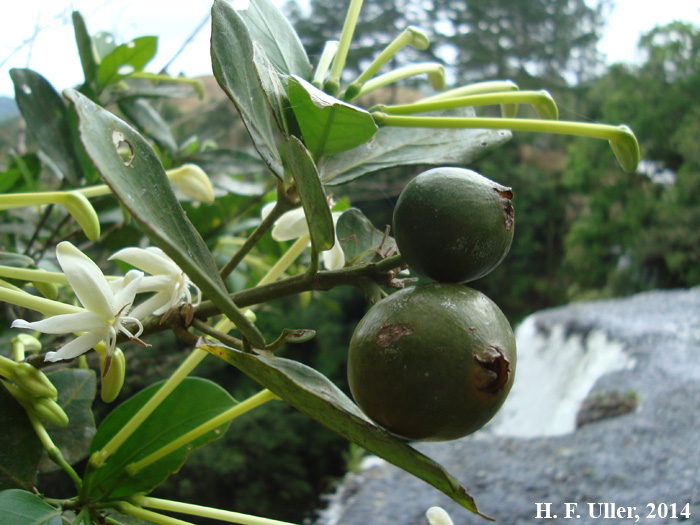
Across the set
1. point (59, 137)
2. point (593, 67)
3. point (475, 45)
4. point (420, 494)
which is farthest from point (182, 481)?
point (593, 67)

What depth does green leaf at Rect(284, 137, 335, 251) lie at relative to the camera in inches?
7.6

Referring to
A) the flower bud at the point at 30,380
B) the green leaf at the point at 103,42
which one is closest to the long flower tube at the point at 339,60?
the flower bud at the point at 30,380

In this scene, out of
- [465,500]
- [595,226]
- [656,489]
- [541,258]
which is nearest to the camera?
[465,500]

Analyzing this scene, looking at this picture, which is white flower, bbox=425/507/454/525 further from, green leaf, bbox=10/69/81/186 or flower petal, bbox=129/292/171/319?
green leaf, bbox=10/69/81/186

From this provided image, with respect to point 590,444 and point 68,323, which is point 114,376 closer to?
point 68,323

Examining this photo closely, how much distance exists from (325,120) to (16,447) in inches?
8.7

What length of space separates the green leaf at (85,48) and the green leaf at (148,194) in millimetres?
430

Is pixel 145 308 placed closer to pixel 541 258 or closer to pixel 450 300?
pixel 450 300

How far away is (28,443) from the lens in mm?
273

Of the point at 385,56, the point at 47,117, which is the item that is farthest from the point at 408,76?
the point at 47,117

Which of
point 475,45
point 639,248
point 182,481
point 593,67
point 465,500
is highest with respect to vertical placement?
point 593,67

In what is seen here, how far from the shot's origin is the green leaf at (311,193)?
0.19 meters

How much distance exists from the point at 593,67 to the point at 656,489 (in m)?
9.86

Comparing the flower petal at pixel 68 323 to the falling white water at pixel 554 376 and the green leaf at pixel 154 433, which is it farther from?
the falling white water at pixel 554 376
